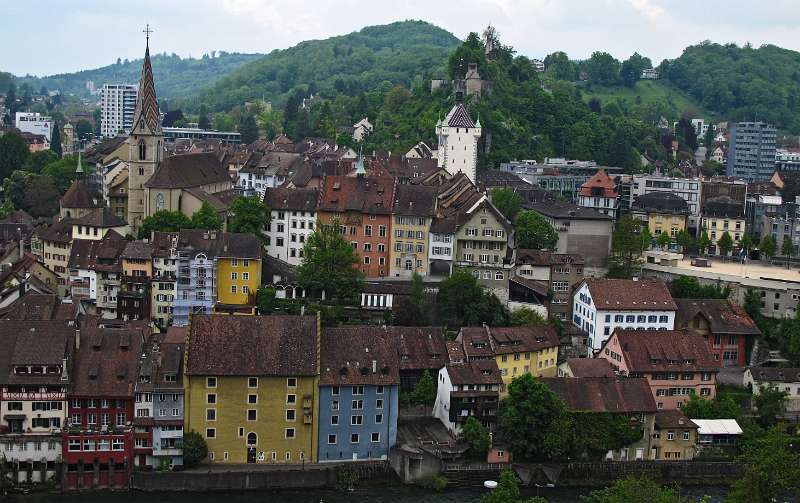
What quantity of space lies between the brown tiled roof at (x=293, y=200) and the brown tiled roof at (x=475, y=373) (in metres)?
22.0

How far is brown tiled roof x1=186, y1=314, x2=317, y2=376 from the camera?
55.2m

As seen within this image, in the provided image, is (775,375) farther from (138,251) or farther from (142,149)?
(142,149)

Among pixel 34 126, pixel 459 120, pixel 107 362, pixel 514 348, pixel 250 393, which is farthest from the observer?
pixel 34 126

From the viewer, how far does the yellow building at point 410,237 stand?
249ft

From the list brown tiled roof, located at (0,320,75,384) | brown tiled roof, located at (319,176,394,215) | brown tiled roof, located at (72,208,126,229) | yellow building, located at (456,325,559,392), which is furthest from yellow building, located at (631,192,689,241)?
brown tiled roof, located at (0,320,75,384)

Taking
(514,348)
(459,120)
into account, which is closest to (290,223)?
(514,348)

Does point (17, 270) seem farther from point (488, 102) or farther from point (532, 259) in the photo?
point (488, 102)

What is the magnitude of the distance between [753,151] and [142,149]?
284ft

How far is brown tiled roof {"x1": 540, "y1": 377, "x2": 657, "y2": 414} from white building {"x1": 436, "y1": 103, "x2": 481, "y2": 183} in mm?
45545

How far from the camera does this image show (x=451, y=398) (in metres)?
58.9

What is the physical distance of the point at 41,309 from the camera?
62812mm

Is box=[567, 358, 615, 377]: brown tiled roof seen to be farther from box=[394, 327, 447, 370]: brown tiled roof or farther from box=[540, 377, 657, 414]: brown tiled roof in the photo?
box=[394, 327, 447, 370]: brown tiled roof

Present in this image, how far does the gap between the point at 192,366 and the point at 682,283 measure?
3708cm

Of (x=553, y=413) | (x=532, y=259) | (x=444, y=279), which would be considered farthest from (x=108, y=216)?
(x=553, y=413)
